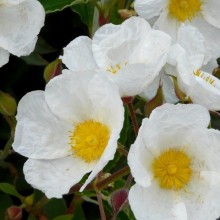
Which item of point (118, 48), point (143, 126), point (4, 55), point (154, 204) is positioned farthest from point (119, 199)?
point (4, 55)

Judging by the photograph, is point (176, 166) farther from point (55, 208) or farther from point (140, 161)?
point (55, 208)

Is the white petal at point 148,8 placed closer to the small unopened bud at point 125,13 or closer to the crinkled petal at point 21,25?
the small unopened bud at point 125,13

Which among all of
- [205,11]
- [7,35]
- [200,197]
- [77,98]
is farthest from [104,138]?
[205,11]

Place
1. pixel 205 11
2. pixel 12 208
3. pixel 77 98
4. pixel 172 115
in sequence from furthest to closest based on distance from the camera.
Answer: pixel 205 11
pixel 12 208
pixel 77 98
pixel 172 115

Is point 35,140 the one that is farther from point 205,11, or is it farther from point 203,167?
point 205,11

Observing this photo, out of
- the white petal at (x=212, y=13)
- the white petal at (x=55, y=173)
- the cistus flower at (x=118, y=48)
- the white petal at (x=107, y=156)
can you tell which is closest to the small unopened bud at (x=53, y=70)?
the cistus flower at (x=118, y=48)
